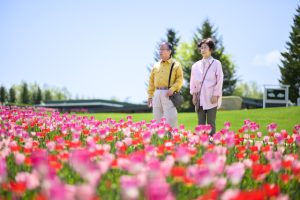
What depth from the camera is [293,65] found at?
3666cm

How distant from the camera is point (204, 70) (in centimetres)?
670

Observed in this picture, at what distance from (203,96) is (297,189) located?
3.46 m

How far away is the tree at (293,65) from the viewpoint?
3684cm

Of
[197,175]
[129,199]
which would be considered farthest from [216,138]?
[129,199]

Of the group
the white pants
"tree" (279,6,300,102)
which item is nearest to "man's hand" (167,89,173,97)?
the white pants

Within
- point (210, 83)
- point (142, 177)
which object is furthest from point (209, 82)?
point (142, 177)

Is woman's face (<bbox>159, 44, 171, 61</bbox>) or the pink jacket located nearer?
the pink jacket

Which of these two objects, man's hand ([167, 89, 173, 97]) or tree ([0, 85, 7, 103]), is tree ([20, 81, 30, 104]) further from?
man's hand ([167, 89, 173, 97])

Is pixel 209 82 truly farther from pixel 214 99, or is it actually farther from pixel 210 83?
pixel 214 99

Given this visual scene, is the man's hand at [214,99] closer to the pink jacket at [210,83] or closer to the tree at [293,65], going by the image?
the pink jacket at [210,83]

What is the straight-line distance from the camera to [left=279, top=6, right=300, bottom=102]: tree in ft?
121

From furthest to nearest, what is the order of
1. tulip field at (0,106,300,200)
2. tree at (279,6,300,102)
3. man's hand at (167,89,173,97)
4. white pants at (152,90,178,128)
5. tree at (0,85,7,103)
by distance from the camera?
tree at (0,85,7,103) → tree at (279,6,300,102) → white pants at (152,90,178,128) → man's hand at (167,89,173,97) → tulip field at (0,106,300,200)

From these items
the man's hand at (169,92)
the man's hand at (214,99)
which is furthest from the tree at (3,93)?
the man's hand at (214,99)

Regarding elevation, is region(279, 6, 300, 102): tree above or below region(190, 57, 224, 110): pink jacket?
above
